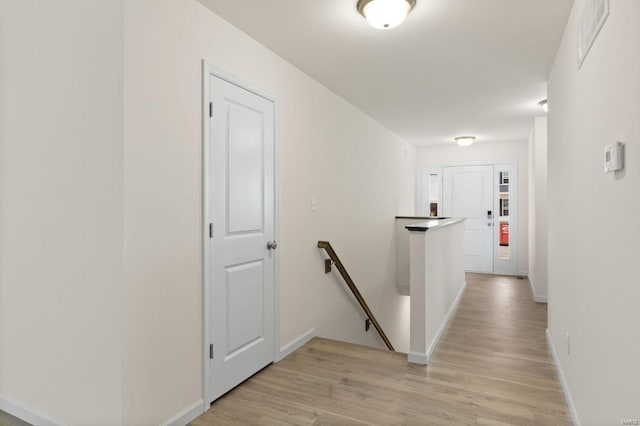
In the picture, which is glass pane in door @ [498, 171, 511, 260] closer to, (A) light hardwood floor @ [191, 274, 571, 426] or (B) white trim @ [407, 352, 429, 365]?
(A) light hardwood floor @ [191, 274, 571, 426]

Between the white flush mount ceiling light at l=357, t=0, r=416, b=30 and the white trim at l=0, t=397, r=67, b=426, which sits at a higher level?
the white flush mount ceiling light at l=357, t=0, r=416, b=30

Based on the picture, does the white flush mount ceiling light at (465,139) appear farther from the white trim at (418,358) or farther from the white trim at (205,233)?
the white trim at (205,233)

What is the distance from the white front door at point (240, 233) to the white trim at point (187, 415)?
12 cm

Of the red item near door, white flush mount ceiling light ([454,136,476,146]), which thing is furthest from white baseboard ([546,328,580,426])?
the red item near door

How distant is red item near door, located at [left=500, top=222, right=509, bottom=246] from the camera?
7181 millimetres

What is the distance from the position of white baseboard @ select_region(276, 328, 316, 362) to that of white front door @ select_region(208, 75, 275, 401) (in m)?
0.16

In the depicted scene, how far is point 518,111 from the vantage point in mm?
4883

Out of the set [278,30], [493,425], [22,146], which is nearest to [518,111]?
[278,30]

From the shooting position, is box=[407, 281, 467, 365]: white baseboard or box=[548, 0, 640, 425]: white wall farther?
box=[407, 281, 467, 365]: white baseboard

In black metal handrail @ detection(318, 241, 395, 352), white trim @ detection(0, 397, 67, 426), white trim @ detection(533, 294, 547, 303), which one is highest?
black metal handrail @ detection(318, 241, 395, 352)

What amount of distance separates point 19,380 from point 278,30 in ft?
8.83

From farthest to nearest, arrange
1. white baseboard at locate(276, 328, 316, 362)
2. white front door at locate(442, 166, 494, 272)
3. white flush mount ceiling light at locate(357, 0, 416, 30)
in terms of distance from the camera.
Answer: white front door at locate(442, 166, 494, 272), white baseboard at locate(276, 328, 316, 362), white flush mount ceiling light at locate(357, 0, 416, 30)

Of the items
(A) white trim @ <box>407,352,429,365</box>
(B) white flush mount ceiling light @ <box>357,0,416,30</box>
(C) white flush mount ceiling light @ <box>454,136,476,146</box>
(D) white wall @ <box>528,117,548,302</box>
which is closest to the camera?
(B) white flush mount ceiling light @ <box>357,0,416,30</box>

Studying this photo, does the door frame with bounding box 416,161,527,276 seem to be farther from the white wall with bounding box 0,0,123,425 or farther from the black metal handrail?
the white wall with bounding box 0,0,123,425
